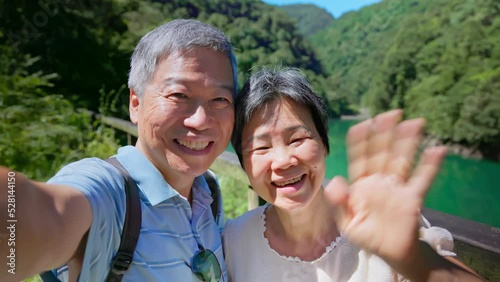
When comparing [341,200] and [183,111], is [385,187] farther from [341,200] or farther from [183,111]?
[183,111]

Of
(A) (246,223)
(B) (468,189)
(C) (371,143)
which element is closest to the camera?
(C) (371,143)

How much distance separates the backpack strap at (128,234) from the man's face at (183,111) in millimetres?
176

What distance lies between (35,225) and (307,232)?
0.87 metres

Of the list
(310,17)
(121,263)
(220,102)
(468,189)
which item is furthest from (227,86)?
(310,17)

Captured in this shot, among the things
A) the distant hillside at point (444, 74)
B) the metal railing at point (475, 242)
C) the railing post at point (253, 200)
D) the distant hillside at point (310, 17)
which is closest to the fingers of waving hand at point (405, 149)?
the metal railing at point (475, 242)

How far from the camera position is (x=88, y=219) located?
0.94 meters

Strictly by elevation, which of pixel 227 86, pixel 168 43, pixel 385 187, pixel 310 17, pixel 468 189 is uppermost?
pixel 310 17

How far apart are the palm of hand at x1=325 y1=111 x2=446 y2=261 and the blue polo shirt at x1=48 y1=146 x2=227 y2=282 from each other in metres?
0.48

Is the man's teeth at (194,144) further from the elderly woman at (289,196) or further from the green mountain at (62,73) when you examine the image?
the green mountain at (62,73)

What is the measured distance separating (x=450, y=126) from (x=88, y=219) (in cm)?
2451

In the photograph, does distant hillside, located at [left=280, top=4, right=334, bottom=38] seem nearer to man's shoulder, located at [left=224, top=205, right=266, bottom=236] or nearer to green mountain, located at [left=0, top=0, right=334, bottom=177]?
green mountain, located at [left=0, top=0, right=334, bottom=177]

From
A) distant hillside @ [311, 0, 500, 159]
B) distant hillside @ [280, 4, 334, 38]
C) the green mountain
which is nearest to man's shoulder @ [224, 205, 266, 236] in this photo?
the green mountain

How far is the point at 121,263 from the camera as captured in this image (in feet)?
3.40

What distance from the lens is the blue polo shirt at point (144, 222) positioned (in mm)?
982
